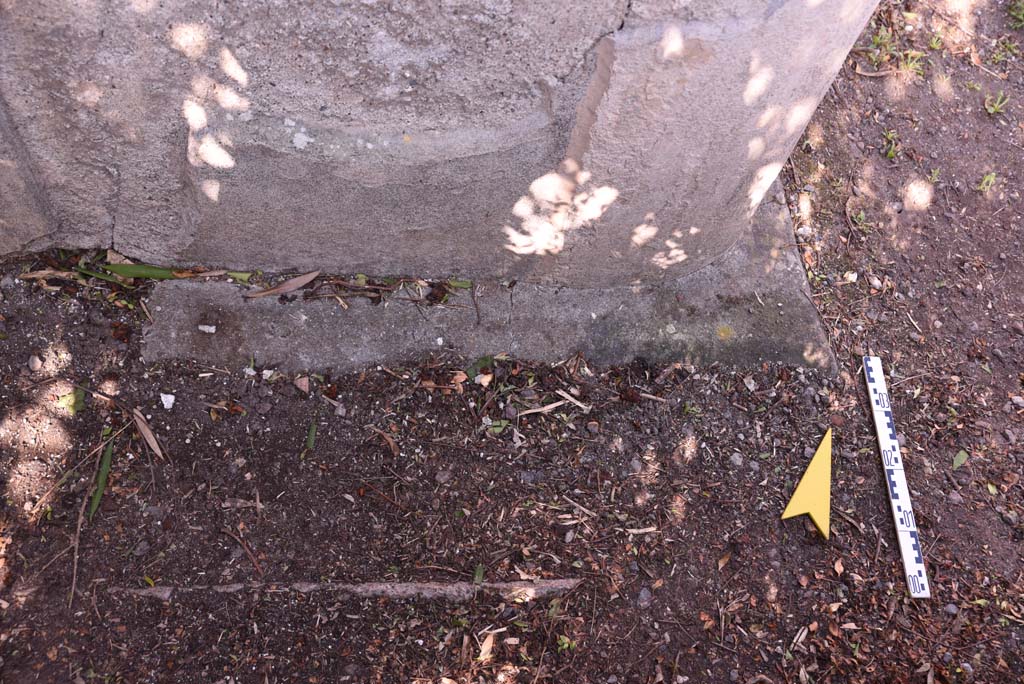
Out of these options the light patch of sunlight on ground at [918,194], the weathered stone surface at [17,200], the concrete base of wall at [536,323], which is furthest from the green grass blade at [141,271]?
the light patch of sunlight on ground at [918,194]

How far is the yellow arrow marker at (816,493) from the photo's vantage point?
234 cm

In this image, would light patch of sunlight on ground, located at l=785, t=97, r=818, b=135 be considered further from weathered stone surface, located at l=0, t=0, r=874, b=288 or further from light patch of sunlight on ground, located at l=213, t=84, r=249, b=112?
light patch of sunlight on ground, located at l=213, t=84, r=249, b=112

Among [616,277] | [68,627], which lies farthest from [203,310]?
[616,277]

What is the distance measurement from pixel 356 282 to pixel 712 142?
1359mm

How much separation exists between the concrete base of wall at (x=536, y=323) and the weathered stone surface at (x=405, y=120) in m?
0.19

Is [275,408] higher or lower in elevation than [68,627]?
higher

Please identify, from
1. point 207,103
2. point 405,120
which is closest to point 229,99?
point 207,103

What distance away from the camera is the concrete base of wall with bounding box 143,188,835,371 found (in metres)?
2.39

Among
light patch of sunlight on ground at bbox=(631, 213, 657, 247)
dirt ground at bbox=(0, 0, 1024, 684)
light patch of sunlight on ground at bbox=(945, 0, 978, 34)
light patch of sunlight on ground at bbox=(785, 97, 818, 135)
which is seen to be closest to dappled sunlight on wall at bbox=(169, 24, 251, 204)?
dirt ground at bbox=(0, 0, 1024, 684)

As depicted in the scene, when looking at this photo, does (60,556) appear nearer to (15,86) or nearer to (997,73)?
(15,86)

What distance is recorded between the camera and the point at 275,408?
2.32 m

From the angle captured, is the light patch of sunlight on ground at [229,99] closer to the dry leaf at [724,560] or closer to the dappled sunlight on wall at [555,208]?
the dappled sunlight on wall at [555,208]

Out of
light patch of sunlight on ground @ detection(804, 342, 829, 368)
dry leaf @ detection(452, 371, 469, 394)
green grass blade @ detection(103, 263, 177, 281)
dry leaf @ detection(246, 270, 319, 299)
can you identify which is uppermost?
light patch of sunlight on ground @ detection(804, 342, 829, 368)

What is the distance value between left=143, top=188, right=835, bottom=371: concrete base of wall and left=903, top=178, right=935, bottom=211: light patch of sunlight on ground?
76cm
